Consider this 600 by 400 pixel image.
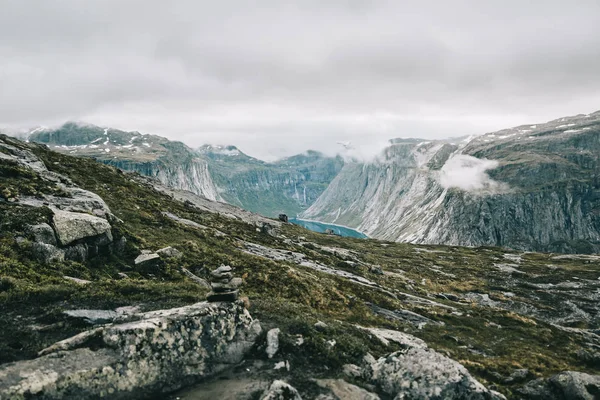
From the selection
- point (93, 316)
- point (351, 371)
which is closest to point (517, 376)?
point (351, 371)

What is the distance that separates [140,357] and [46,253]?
46.5ft

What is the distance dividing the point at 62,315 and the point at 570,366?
126ft

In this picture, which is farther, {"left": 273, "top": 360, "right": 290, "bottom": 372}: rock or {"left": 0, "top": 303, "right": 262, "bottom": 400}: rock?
{"left": 273, "top": 360, "right": 290, "bottom": 372}: rock

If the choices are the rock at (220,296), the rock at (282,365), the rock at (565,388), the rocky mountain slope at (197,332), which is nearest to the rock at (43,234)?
the rocky mountain slope at (197,332)

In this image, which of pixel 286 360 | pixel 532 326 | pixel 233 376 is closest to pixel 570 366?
pixel 532 326


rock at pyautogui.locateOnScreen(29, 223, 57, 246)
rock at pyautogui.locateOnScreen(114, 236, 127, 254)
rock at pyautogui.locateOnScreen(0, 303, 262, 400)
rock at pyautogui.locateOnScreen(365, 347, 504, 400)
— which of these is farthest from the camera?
rock at pyautogui.locateOnScreen(114, 236, 127, 254)

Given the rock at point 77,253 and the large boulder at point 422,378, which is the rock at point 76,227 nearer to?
the rock at point 77,253

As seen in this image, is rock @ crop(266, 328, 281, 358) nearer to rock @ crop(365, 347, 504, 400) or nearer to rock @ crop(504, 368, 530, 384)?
rock @ crop(365, 347, 504, 400)

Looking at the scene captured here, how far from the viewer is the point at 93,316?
1542cm

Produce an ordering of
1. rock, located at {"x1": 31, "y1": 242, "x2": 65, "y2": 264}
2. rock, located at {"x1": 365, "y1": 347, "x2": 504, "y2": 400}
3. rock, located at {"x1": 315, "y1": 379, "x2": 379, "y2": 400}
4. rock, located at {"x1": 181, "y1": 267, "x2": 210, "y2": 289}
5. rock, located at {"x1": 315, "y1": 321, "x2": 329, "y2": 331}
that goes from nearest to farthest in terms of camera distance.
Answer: rock, located at {"x1": 315, "y1": 379, "x2": 379, "y2": 400} → rock, located at {"x1": 365, "y1": 347, "x2": 504, "y2": 400} → rock, located at {"x1": 315, "y1": 321, "x2": 329, "y2": 331} → rock, located at {"x1": 31, "y1": 242, "x2": 65, "y2": 264} → rock, located at {"x1": 181, "y1": 267, "x2": 210, "y2": 289}

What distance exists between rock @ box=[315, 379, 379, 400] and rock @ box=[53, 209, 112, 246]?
20418 mm

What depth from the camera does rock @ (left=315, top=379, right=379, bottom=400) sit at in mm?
13641

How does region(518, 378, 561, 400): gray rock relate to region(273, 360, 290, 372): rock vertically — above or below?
below

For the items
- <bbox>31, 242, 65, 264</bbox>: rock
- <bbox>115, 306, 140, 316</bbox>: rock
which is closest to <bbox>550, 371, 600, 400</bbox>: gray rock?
<bbox>115, 306, 140, 316</bbox>: rock
